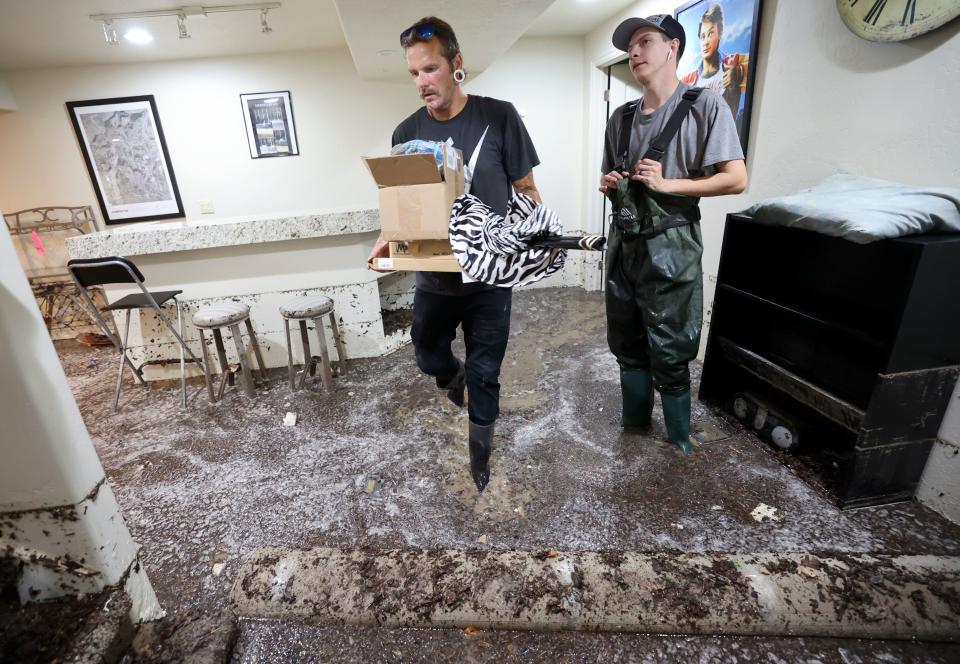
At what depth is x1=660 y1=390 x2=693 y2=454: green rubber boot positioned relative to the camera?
205 centimetres

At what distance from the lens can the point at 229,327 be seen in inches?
112

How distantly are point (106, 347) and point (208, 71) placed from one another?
3.01 meters

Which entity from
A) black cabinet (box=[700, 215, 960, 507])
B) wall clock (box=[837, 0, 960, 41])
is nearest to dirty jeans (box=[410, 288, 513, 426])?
black cabinet (box=[700, 215, 960, 507])

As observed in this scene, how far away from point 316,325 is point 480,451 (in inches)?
59.2

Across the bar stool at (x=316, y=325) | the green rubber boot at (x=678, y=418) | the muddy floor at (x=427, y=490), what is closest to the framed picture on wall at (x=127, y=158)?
the muddy floor at (x=427, y=490)

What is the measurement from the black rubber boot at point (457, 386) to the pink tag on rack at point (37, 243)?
5.08 m

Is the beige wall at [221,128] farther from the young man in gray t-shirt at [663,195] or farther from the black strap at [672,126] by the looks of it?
the black strap at [672,126]

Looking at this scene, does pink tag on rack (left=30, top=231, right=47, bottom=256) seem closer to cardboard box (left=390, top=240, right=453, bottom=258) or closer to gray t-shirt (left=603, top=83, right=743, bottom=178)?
cardboard box (left=390, top=240, right=453, bottom=258)

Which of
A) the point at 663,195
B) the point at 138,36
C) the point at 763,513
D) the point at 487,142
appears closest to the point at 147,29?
the point at 138,36

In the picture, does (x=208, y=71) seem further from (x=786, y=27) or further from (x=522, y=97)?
(x=786, y=27)

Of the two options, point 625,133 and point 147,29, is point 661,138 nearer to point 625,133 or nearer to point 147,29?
point 625,133

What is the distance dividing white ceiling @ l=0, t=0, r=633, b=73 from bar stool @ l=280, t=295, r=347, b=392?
1.67 m

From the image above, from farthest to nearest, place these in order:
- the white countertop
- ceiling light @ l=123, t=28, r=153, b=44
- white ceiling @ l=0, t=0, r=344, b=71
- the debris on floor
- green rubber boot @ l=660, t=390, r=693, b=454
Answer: ceiling light @ l=123, t=28, r=153, b=44, white ceiling @ l=0, t=0, r=344, b=71, the white countertop, green rubber boot @ l=660, t=390, r=693, b=454, the debris on floor

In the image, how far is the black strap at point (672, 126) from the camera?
5.55 feet
